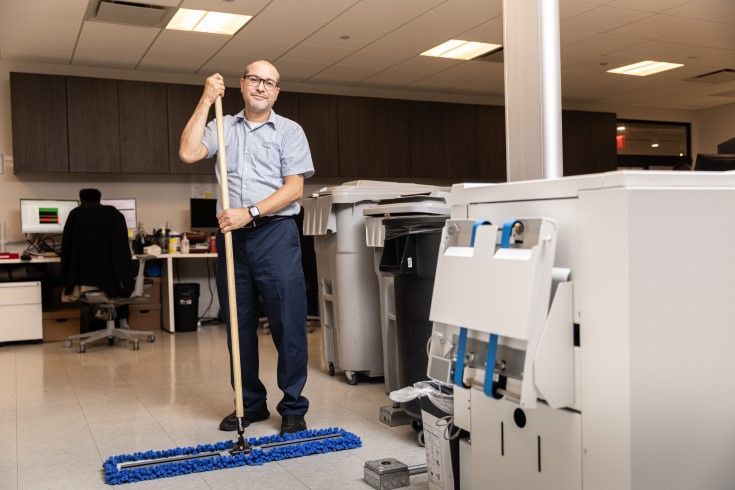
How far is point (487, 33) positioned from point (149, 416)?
3880 millimetres

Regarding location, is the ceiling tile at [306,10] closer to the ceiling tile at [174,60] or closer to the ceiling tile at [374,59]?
the ceiling tile at [374,59]

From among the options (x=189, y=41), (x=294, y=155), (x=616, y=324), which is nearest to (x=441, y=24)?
(x=189, y=41)

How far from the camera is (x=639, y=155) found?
29.3 ft

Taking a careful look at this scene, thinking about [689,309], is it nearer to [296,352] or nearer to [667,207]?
[667,207]

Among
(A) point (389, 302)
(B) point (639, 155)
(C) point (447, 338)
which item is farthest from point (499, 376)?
(B) point (639, 155)

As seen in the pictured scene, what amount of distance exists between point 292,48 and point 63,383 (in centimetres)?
321

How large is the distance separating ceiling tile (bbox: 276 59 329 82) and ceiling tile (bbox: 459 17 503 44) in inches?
56.1

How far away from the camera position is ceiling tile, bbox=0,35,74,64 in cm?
545

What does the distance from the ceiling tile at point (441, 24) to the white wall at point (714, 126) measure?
4.85 metres

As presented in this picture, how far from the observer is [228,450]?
2604 millimetres

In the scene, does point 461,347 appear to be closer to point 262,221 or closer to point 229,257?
point 229,257

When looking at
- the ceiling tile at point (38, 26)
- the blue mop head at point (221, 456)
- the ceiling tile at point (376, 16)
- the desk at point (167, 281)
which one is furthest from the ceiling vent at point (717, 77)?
the blue mop head at point (221, 456)

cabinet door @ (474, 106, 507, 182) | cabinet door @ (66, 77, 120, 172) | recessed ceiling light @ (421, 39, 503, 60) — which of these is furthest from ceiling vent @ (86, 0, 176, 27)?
cabinet door @ (474, 106, 507, 182)

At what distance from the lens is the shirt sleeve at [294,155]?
9.55ft
